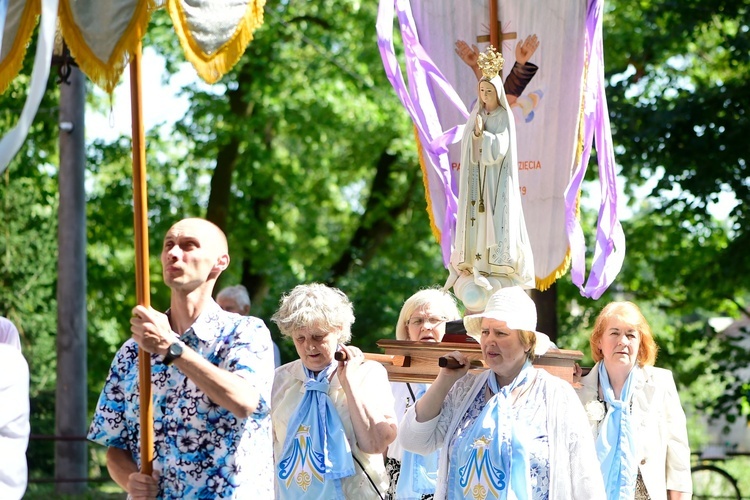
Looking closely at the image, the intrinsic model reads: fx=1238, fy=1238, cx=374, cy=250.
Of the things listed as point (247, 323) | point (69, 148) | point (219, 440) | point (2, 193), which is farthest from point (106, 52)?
point (2, 193)

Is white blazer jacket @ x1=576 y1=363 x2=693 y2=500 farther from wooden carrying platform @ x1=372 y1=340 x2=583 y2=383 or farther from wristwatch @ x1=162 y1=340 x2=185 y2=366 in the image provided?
wristwatch @ x1=162 y1=340 x2=185 y2=366

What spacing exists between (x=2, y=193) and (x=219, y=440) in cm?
1277

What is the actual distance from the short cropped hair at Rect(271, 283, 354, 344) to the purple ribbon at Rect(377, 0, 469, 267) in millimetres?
1353

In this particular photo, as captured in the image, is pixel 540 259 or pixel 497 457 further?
pixel 540 259

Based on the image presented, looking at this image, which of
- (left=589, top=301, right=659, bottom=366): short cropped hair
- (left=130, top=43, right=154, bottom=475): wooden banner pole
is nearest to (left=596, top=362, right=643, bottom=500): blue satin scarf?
(left=589, top=301, right=659, bottom=366): short cropped hair

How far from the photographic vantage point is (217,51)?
4.61 metres

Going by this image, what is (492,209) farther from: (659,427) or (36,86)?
(36,86)

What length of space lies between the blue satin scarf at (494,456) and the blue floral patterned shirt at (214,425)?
87cm

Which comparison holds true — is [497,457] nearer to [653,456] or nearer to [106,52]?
[653,456]

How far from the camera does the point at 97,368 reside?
55.8 ft

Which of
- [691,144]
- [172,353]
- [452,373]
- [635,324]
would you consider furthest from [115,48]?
[691,144]

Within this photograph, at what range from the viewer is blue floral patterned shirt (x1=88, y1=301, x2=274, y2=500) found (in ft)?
13.5

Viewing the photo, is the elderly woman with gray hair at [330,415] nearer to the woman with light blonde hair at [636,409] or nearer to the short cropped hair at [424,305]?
the short cropped hair at [424,305]

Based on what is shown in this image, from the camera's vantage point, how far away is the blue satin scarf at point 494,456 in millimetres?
4684
